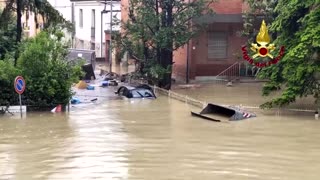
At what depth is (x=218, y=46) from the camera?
4488cm

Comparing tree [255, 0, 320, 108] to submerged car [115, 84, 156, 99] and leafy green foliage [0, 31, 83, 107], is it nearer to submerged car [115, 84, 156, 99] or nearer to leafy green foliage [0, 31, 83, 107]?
submerged car [115, 84, 156, 99]

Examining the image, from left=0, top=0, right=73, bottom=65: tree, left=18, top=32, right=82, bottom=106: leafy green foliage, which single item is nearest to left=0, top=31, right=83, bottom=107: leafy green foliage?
left=18, top=32, right=82, bottom=106: leafy green foliage

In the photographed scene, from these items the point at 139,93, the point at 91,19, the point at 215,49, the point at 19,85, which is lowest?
the point at 139,93

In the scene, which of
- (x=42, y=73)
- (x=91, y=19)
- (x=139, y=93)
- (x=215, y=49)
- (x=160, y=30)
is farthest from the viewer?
(x=91, y=19)

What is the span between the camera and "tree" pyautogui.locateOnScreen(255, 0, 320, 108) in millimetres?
24406

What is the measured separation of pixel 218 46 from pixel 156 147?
28.0 metres

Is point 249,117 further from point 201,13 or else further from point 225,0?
Result: point 225,0

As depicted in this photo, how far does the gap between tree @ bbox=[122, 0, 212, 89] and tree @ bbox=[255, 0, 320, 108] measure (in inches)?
474

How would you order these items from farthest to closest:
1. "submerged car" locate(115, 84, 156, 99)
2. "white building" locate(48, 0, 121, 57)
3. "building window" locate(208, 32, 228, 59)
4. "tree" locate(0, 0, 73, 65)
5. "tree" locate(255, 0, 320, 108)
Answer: "white building" locate(48, 0, 121, 57), "building window" locate(208, 32, 228, 59), "submerged car" locate(115, 84, 156, 99), "tree" locate(0, 0, 73, 65), "tree" locate(255, 0, 320, 108)

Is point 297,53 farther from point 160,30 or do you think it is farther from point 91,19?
point 91,19

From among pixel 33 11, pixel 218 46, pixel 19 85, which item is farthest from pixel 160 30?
pixel 19 85

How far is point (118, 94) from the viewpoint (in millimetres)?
37031

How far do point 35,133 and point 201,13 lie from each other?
68.3 ft

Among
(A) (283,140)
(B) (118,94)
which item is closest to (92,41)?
(B) (118,94)
